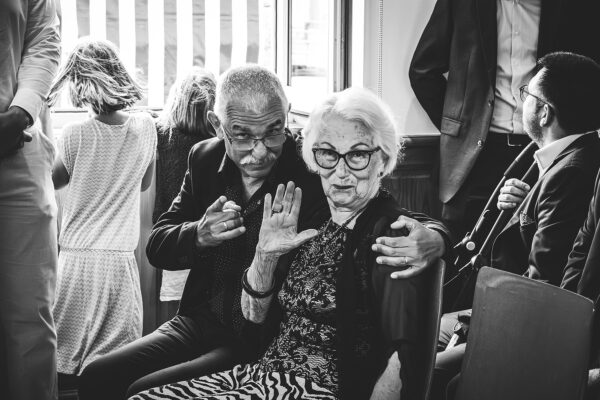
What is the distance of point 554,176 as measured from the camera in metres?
2.43

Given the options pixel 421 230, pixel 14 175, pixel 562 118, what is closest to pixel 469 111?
pixel 562 118

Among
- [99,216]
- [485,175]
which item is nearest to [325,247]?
[99,216]

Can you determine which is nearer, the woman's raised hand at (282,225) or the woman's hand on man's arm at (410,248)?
the woman's hand on man's arm at (410,248)

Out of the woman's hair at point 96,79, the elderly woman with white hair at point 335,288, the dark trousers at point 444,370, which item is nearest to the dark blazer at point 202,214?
the elderly woman with white hair at point 335,288

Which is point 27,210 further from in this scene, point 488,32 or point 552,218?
point 488,32

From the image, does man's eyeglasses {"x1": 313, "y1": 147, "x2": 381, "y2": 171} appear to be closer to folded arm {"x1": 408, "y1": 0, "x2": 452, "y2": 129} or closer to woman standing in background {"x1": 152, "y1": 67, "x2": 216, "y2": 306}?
woman standing in background {"x1": 152, "y1": 67, "x2": 216, "y2": 306}

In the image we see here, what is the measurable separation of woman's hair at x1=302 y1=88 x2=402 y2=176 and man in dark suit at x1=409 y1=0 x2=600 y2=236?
5.29 ft

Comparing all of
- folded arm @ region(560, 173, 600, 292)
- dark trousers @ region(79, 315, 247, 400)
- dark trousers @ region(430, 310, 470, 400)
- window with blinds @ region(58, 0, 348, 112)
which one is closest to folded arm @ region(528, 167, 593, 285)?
folded arm @ region(560, 173, 600, 292)

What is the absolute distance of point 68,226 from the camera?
3.18m

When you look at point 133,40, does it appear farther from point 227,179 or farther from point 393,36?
point 227,179

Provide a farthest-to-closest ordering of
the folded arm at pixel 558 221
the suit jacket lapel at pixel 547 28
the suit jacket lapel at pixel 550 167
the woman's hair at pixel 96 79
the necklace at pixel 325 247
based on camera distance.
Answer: the suit jacket lapel at pixel 547 28, the woman's hair at pixel 96 79, the suit jacket lapel at pixel 550 167, the folded arm at pixel 558 221, the necklace at pixel 325 247

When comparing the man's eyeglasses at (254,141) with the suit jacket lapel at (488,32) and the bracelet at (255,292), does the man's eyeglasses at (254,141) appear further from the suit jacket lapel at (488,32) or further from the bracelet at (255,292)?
the suit jacket lapel at (488,32)

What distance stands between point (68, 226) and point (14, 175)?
76 centimetres

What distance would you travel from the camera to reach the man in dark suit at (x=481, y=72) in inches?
138
